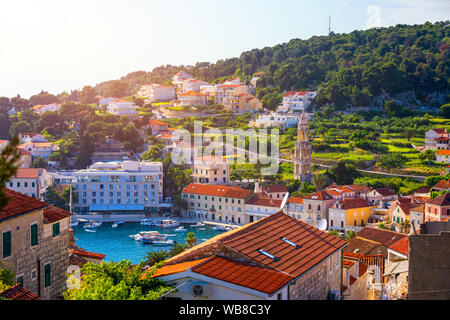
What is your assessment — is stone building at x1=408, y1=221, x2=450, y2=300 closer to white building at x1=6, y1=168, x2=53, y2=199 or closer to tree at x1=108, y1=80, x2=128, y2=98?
white building at x1=6, y1=168, x2=53, y2=199

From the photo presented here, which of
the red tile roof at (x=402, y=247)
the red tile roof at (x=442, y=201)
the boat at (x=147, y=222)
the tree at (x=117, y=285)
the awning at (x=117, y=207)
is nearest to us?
the tree at (x=117, y=285)

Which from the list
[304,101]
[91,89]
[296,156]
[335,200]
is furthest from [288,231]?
[91,89]

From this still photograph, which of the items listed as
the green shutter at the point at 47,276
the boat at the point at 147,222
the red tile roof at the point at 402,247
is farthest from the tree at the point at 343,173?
the green shutter at the point at 47,276

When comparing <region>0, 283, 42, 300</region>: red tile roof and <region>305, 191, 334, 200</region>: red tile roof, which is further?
<region>305, 191, 334, 200</region>: red tile roof

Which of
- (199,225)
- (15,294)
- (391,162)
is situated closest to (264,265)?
(15,294)

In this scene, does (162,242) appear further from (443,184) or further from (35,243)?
(35,243)

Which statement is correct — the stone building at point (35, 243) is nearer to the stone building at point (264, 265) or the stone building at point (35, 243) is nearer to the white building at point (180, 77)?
the stone building at point (264, 265)

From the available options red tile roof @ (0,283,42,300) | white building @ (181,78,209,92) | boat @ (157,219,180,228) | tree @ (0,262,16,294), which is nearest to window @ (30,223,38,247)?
tree @ (0,262,16,294)
